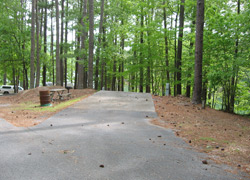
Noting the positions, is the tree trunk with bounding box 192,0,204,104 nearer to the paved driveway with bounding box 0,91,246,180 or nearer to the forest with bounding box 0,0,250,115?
the forest with bounding box 0,0,250,115

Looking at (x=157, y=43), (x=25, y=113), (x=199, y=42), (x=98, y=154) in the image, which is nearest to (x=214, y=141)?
(x=98, y=154)

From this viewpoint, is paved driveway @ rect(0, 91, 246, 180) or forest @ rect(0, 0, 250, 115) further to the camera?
forest @ rect(0, 0, 250, 115)

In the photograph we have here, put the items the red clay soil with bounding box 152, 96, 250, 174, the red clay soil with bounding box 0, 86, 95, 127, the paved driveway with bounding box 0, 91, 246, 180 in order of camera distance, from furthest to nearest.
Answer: the red clay soil with bounding box 0, 86, 95, 127
the red clay soil with bounding box 152, 96, 250, 174
the paved driveway with bounding box 0, 91, 246, 180

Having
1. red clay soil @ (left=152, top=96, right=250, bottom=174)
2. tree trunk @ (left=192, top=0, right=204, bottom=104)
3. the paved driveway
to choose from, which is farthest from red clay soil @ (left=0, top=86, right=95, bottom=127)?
tree trunk @ (left=192, top=0, right=204, bottom=104)

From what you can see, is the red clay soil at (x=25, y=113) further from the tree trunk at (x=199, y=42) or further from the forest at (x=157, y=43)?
the tree trunk at (x=199, y=42)

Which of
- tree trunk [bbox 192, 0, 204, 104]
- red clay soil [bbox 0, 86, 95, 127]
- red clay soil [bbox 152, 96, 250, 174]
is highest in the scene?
tree trunk [bbox 192, 0, 204, 104]

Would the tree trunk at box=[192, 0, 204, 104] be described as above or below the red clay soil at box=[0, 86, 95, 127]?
above

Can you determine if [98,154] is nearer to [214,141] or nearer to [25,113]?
[214,141]

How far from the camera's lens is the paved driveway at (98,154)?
347 centimetres

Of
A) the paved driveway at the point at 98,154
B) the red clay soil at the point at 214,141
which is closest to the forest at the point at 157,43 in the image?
the red clay soil at the point at 214,141

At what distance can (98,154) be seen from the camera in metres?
4.32

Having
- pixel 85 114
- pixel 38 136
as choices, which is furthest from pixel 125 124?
pixel 38 136

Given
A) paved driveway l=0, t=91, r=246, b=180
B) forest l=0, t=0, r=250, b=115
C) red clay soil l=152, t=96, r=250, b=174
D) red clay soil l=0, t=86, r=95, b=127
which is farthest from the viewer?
forest l=0, t=0, r=250, b=115

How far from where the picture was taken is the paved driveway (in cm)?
347
